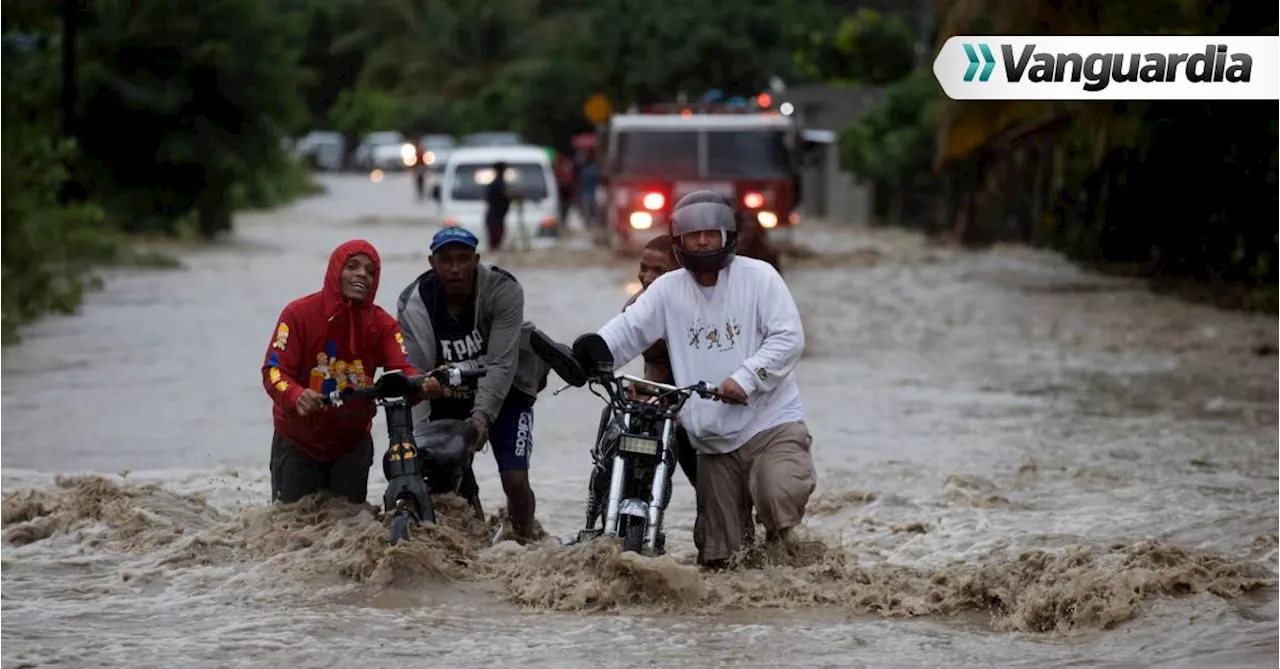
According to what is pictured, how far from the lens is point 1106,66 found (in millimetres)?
22562

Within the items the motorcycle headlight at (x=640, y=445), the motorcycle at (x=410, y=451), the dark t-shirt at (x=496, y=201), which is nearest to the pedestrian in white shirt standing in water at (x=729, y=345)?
the motorcycle headlight at (x=640, y=445)

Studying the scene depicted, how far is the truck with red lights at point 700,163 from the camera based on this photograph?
29375 mm

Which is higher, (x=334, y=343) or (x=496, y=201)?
(x=334, y=343)

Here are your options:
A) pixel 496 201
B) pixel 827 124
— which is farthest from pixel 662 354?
pixel 827 124

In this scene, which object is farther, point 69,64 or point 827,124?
point 827,124

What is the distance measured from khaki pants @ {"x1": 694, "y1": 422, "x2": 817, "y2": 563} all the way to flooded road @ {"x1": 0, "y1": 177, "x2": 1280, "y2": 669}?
0.26 meters

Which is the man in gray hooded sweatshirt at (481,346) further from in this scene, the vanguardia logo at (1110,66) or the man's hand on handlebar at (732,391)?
the vanguardia logo at (1110,66)

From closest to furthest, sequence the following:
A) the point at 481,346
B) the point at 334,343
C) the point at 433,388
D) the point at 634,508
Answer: the point at 634,508 → the point at 433,388 → the point at 334,343 → the point at 481,346

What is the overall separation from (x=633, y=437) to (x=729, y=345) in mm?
617

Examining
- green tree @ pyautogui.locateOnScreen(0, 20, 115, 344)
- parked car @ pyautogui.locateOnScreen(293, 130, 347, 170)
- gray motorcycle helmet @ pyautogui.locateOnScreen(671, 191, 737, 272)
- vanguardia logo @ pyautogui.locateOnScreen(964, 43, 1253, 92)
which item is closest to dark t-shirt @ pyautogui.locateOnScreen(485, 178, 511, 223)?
green tree @ pyautogui.locateOnScreen(0, 20, 115, 344)

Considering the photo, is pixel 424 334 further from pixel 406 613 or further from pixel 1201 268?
pixel 1201 268

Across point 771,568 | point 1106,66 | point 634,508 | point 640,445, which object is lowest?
point 771,568

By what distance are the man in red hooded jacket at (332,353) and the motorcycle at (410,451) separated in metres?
0.09

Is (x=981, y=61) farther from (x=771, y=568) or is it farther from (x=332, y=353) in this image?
(x=332, y=353)
